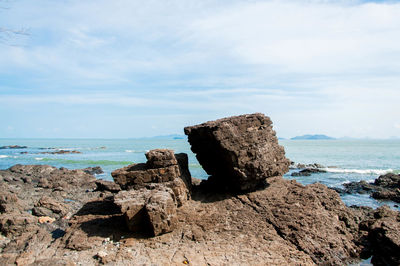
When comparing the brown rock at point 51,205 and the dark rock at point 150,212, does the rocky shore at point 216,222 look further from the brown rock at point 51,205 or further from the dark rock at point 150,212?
the brown rock at point 51,205

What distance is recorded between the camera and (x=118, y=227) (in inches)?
377

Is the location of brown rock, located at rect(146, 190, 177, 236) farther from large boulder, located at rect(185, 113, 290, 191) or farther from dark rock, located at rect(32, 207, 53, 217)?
dark rock, located at rect(32, 207, 53, 217)

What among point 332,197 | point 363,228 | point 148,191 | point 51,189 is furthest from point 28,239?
point 51,189

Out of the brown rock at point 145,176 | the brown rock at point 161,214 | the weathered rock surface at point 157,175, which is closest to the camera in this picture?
the brown rock at point 161,214

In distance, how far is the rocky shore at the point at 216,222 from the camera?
8289 millimetres

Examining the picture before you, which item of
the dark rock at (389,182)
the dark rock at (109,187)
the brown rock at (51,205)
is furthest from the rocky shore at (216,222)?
the dark rock at (389,182)

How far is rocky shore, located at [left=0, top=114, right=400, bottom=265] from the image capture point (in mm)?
8289

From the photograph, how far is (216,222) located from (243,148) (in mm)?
2887

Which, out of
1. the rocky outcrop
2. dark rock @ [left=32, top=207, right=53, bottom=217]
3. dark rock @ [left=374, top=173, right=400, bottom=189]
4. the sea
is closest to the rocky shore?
dark rock @ [left=32, top=207, right=53, bottom=217]

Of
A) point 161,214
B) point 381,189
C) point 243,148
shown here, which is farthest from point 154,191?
point 381,189

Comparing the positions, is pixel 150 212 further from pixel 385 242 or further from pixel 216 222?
pixel 385 242

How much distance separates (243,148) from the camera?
36.3ft

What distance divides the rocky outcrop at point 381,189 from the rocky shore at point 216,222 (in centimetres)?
1109

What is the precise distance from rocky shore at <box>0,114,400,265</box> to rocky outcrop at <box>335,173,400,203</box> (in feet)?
36.4
